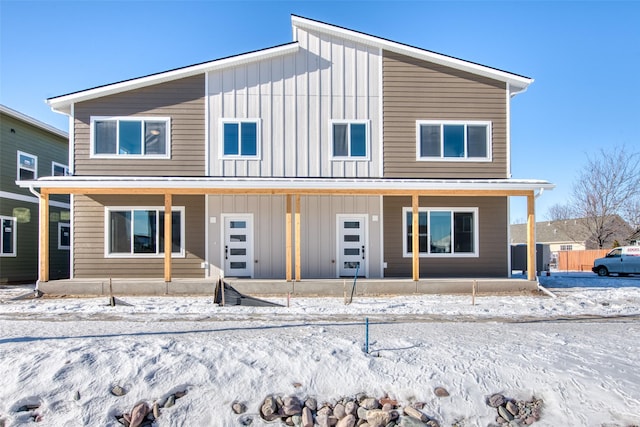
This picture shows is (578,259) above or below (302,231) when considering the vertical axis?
below

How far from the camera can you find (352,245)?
514 inches

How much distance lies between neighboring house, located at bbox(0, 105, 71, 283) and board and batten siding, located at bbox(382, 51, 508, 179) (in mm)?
12838

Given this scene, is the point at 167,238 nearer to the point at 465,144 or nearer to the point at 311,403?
the point at 311,403

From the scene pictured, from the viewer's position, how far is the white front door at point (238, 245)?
12836 millimetres

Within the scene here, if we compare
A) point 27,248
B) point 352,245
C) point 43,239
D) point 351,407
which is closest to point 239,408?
point 351,407

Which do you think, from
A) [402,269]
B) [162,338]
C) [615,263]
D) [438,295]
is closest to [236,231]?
[402,269]

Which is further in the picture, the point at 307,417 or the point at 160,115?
the point at 160,115

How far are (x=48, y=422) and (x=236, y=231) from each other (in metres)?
8.55

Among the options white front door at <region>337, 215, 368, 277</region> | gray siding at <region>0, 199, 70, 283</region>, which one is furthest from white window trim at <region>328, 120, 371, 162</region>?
gray siding at <region>0, 199, 70, 283</region>

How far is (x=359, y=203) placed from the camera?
13.1 m

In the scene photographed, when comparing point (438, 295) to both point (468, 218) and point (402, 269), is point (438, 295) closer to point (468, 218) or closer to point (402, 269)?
point (402, 269)

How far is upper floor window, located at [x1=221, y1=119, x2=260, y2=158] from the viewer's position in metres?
12.7

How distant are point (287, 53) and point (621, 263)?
1740 cm

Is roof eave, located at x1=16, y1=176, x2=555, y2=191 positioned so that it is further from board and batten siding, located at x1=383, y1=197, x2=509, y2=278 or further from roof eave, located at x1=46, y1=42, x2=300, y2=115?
roof eave, located at x1=46, y1=42, x2=300, y2=115
